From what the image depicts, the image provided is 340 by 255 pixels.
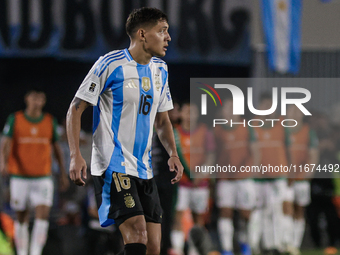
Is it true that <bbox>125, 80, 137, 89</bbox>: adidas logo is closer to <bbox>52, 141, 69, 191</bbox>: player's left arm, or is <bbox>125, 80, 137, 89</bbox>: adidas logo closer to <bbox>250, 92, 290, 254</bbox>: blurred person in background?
<bbox>52, 141, 69, 191</bbox>: player's left arm

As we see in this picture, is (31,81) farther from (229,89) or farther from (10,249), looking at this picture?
(10,249)

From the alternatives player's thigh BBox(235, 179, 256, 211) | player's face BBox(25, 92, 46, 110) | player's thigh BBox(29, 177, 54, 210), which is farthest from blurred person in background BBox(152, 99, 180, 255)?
player's face BBox(25, 92, 46, 110)

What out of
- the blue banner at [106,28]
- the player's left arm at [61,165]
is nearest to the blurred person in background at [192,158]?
the player's left arm at [61,165]

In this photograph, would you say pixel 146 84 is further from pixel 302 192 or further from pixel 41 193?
pixel 302 192

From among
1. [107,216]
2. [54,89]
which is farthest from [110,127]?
[54,89]

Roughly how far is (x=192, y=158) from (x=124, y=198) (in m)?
3.67

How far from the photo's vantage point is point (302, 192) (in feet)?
23.5

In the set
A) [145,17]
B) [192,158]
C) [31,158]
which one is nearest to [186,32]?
[192,158]

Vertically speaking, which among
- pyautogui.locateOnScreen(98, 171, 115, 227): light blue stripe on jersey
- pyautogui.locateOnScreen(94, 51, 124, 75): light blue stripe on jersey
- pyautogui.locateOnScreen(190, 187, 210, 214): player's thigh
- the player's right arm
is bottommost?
pyautogui.locateOnScreen(190, 187, 210, 214): player's thigh

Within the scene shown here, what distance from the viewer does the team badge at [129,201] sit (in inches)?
117

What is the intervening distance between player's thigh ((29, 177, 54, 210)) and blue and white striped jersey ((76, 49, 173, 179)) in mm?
3285

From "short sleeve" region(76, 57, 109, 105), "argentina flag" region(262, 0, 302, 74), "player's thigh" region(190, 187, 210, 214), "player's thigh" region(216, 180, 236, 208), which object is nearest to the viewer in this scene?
"short sleeve" region(76, 57, 109, 105)

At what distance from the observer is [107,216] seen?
3.03 metres

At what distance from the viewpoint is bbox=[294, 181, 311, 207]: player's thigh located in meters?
7.16
